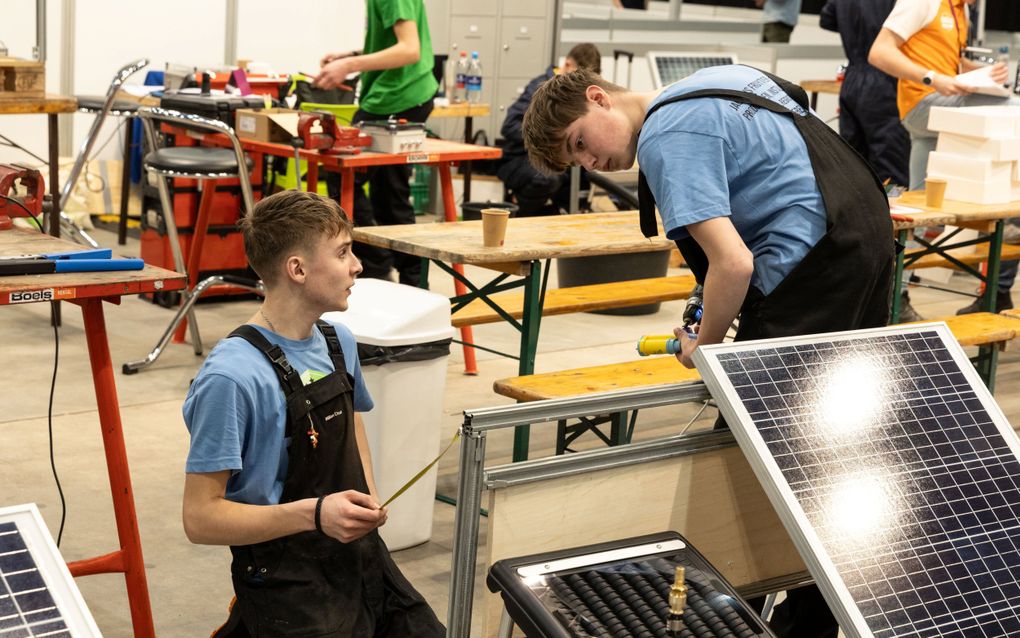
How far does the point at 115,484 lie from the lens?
2842 millimetres

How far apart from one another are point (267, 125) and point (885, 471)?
385cm

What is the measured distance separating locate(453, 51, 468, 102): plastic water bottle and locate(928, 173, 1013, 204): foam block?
377 centimetres

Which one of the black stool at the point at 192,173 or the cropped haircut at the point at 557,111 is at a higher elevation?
the cropped haircut at the point at 557,111

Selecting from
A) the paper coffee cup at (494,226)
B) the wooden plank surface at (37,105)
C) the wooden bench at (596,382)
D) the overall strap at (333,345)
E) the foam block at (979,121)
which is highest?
the foam block at (979,121)

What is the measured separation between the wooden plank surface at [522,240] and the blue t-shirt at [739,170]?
1.40m

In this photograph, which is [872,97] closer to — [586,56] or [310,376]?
[586,56]

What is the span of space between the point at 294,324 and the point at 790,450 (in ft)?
3.33

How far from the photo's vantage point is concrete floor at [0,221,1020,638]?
344cm

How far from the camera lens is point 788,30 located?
10.6m

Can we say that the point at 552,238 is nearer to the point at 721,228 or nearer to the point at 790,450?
the point at 721,228

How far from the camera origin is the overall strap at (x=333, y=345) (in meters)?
2.60

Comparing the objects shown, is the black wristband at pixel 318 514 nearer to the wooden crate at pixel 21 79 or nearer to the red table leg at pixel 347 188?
the red table leg at pixel 347 188

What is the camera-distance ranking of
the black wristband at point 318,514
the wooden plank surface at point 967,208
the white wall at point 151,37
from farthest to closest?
1. the white wall at point 151,37
2. the wooden plank surface at point 967,208
3. the black wristband at point 318,514

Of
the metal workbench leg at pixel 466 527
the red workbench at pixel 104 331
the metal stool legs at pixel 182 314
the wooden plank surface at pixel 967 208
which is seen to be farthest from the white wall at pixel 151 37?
the metal workbench leg at pixel 466 527
